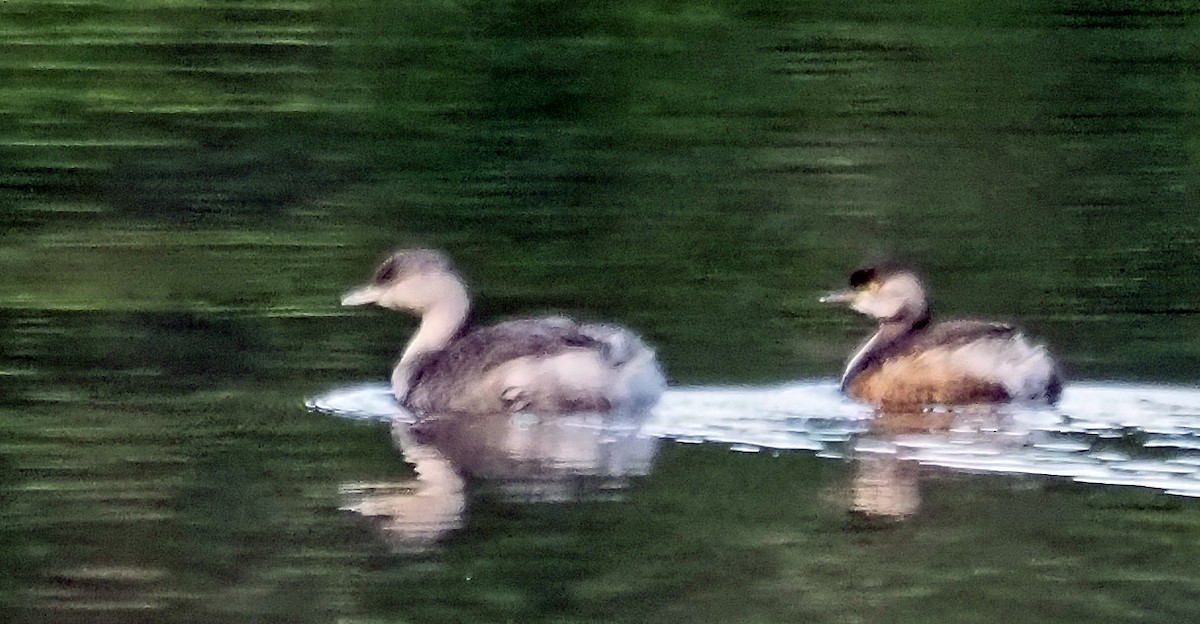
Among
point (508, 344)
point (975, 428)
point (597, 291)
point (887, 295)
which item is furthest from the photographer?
point (597, 291)

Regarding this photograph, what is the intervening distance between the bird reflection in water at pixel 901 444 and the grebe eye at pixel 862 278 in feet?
1.25

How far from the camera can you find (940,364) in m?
3.75

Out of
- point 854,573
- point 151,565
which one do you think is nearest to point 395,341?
point 151,565

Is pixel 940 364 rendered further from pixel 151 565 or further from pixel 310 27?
pixel 310 27

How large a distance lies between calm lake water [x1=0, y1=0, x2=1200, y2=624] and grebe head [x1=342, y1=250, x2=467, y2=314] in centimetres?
10

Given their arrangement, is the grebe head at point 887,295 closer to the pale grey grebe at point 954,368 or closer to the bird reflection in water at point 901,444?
the pale grey grebe at point 954,368

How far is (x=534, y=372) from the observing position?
12.0 ft

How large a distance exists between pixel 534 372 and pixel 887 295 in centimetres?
77

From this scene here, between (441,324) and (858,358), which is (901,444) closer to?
(858,358)

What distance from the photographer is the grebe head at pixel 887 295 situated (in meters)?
3.99

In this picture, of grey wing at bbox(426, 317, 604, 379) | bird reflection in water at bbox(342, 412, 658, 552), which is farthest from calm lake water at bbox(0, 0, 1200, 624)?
grey wing at bbox(426, 317, 604, 379)

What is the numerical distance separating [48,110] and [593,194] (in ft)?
4.19

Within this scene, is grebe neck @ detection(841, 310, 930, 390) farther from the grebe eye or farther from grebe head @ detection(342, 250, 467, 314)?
grebe head @ detection(342, 250, 467, 314)

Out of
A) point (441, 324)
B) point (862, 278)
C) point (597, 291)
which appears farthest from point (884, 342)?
point (441, 324)
